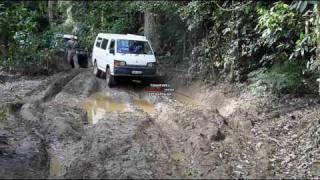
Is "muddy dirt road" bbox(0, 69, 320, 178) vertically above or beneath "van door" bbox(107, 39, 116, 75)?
beneath

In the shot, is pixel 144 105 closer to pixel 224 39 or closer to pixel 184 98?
pixel 184 98

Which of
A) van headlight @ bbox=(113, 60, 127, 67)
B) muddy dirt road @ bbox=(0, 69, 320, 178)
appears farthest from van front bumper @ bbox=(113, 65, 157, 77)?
muddy dirt road @ bbox=(0, 69, 320, 178)

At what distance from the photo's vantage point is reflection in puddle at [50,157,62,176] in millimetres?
7529

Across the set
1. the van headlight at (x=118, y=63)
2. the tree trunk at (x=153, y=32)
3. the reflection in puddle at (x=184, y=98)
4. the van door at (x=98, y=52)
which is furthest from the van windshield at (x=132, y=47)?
the tree trunk at (x=153, y=32)

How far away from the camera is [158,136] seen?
9.66 m

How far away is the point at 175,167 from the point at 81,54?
629 inches

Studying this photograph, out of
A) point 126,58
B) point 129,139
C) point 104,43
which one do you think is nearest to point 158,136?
point 129,139

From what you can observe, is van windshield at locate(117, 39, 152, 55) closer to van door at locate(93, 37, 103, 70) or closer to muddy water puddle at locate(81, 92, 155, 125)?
van door at locate(93, 37, 103, 70)

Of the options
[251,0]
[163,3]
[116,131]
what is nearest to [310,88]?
[251,0]

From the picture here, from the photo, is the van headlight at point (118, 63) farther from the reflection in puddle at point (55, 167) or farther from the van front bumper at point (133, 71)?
the reflection in puddle at point (55, 167)

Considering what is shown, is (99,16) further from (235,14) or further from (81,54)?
(235,14)

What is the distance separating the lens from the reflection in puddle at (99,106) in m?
12.1

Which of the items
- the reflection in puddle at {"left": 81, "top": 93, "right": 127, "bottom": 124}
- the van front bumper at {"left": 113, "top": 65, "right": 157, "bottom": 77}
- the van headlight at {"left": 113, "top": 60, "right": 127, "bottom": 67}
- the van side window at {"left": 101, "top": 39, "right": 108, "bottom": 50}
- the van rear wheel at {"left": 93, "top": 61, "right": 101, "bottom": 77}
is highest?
the van side window at {"left": 101, "top": 39, "right": 108, "bottom": 50}

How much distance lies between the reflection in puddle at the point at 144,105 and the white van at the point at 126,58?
2.02 meters
